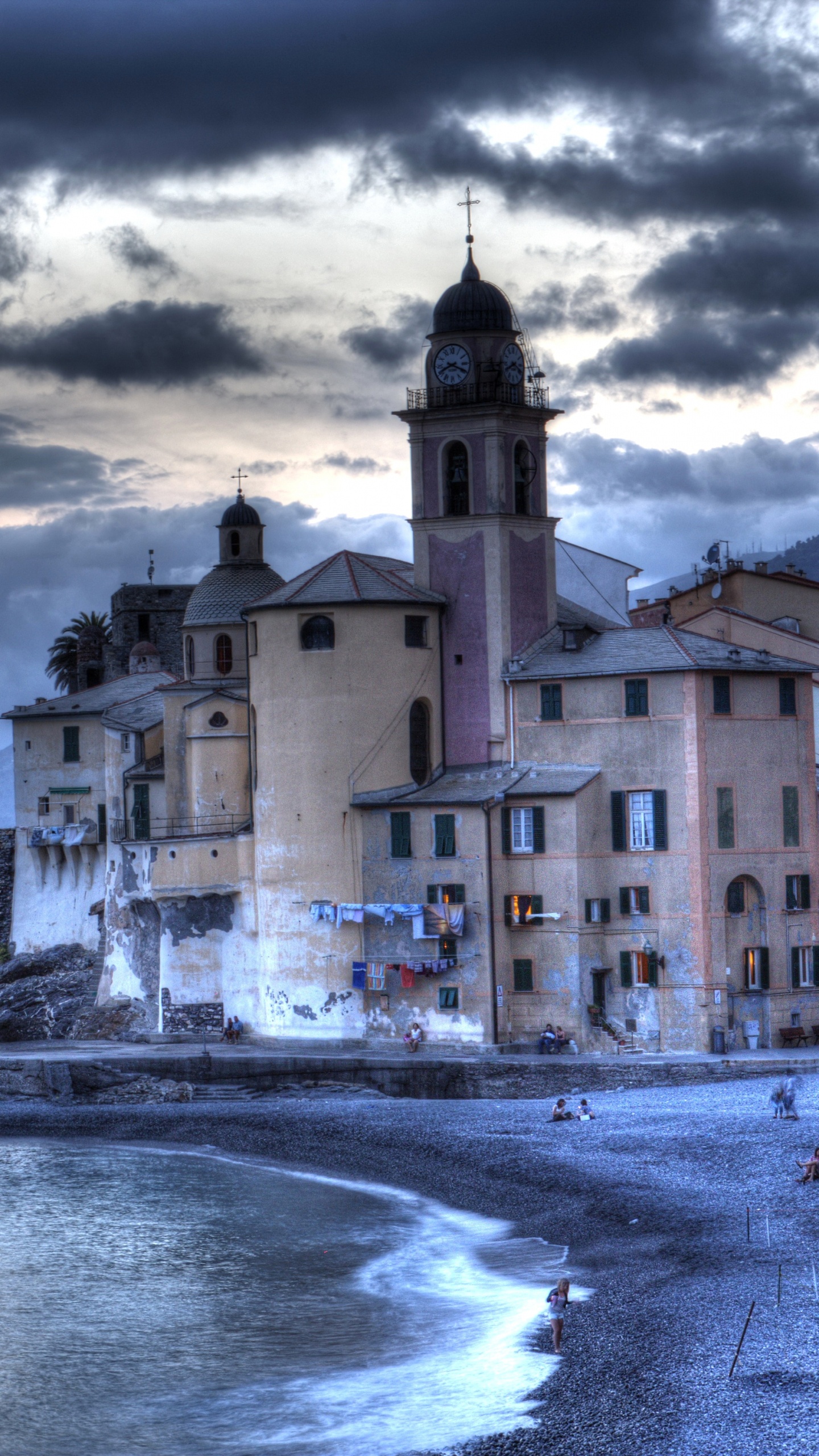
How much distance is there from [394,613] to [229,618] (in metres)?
13.2

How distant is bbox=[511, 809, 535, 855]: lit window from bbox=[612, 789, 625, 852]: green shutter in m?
2.26

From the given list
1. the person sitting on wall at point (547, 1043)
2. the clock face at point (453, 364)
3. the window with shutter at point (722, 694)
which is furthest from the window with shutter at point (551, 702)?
the clock face at point (453, 364)

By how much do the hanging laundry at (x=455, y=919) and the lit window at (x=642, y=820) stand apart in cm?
514

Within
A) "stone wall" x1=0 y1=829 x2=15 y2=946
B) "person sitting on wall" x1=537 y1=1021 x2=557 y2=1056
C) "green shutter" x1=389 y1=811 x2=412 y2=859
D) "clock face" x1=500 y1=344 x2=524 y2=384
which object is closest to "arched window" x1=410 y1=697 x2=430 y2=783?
"green shutter" x1=389 y1=811 x2=412 y2=859

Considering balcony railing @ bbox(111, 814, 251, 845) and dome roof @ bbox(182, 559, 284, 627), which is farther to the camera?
dome roof @ bbox(182, 559, 284, 627)

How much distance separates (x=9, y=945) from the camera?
248ft

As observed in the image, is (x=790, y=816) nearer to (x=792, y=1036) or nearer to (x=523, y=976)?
(x=792, y=1036)

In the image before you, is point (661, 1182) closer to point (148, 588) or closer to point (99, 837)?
point (99, 837)

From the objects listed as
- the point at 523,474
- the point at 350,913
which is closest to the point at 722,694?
the point at 523,474

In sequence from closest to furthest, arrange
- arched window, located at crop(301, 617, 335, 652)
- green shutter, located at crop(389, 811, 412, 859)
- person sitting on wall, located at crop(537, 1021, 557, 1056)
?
person sitting on wall, located at crop(537, 1021, 557, 1056)
green shutter, located at crop(389, 811, 412, 859)
arched window, located at crop(301, 617, 335, 652)

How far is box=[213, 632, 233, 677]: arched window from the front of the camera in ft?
222

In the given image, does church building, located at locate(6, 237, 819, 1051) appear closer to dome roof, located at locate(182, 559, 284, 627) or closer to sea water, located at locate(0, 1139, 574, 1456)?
dome roof, located at locate(182, 559, 284, 627)

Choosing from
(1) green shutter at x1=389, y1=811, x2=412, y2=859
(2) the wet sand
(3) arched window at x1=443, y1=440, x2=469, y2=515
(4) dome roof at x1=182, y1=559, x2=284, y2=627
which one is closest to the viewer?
(2) the wet sand

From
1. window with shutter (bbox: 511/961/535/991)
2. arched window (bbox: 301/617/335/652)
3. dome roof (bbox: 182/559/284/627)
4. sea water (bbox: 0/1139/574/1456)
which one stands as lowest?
sea water (bbox: 0/1139/574/1456)
